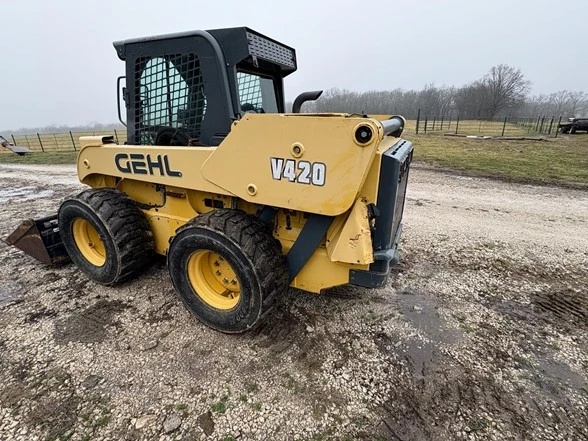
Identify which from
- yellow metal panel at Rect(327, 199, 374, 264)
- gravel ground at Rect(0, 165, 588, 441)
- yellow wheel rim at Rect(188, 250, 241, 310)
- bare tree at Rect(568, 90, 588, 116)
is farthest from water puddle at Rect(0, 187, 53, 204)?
bare tree at Rect(568, 90, 588, 116)

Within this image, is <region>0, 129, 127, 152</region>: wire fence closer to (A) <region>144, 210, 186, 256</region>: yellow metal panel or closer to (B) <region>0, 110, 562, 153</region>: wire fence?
(B) <region>0, 110, 562, 153</region>: wire fence

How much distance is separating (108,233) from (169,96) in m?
1.43

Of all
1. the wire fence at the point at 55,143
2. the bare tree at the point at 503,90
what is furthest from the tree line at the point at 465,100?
the wire fence at the point at 55,143

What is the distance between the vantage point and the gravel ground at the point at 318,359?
6.98 feet

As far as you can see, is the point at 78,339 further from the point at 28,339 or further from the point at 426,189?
the point at 426,189

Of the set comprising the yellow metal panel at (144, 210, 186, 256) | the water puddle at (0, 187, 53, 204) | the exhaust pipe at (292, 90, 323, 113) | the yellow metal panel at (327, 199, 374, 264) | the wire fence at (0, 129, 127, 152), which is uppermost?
the exhaust pipe at (292, 90, 323, 113)

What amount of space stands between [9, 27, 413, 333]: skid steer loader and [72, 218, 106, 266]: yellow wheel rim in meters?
0.01

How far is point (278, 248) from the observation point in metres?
2.78

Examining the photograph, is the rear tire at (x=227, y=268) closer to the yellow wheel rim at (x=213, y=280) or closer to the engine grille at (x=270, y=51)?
the yellow wheel rim at (x=213, y=280)

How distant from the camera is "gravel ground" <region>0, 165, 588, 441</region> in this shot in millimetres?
2127

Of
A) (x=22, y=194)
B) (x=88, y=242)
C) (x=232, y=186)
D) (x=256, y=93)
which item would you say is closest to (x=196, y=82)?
(x=256, y=93)

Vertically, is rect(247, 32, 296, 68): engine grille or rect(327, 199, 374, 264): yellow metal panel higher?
rect(247, 32, 296, 68): engine grille

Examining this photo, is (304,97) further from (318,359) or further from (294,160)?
(318,359)

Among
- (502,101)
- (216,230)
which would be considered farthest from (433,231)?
(502,101)
